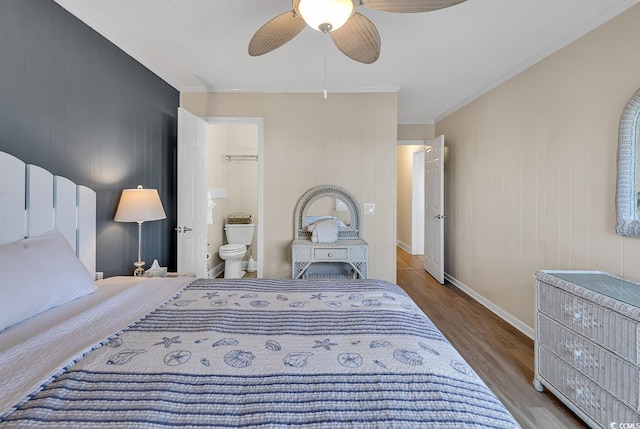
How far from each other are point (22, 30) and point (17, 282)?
146cm

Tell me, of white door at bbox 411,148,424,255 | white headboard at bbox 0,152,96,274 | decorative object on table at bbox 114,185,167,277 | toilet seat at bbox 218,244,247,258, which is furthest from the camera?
white door at bbox 411,148,424,255

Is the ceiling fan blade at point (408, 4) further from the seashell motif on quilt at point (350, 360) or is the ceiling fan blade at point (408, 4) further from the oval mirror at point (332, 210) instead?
the oval mirror at point (332, 210)

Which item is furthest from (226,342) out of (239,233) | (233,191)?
(233,191)

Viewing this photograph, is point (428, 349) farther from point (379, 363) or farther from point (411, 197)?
point (411, 197)

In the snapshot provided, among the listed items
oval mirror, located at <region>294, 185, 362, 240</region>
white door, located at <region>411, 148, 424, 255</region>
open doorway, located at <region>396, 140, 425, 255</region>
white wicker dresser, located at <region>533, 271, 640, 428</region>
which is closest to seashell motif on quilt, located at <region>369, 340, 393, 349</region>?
white wicker dresser, located at <region>533, 271, 640, 428</region>

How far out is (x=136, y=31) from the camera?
2.21 meters

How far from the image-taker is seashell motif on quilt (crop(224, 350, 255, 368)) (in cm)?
89

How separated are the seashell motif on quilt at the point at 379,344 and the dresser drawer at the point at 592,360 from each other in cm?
129

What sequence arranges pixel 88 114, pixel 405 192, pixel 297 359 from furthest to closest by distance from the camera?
pixel 405 192
pixel 88 114
pixel 297 359

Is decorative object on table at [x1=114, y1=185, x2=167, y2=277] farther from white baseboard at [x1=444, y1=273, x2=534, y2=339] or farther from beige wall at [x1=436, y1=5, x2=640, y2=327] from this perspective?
white baseboard at [x1=444, y1=273, x2=534, y2=339]

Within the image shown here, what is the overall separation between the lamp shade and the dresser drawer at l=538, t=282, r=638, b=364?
9.42 feet

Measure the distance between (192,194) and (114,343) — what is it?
2.28 m

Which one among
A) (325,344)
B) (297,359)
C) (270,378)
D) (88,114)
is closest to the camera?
(270,378)

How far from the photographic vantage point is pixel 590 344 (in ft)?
5.08
